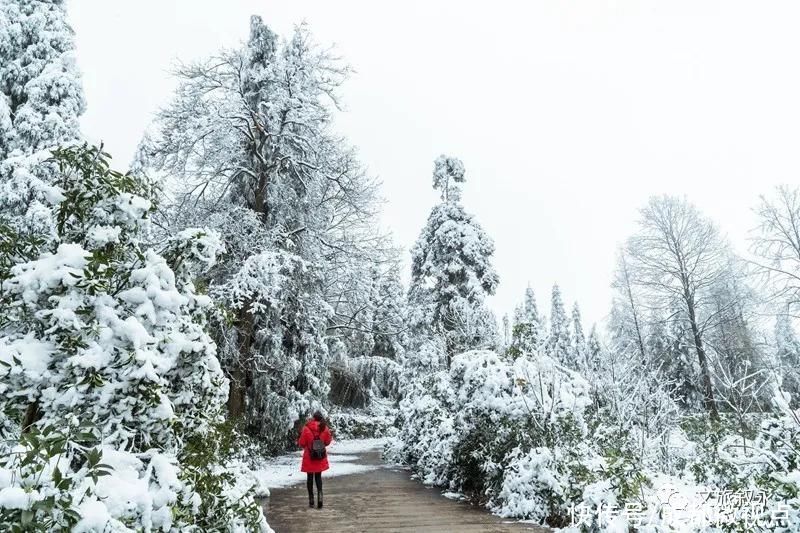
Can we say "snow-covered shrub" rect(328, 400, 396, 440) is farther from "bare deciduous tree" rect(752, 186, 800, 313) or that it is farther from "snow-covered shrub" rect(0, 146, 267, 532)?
"snow-covered shrub" rect(0, 146, 267, 532)

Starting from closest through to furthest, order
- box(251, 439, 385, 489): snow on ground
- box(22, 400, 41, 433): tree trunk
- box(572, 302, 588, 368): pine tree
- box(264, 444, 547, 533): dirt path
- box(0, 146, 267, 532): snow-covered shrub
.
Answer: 1. box(0, 146, 267, 532): snow-covered shrub
2. box(22, 400, 41, 433): tree trunk
3. box(264, 444, 547, 533): dirt path
4. box(251, 439, 385, 489): snow on ground
5. box(572, 302, 588, 368): pine tree

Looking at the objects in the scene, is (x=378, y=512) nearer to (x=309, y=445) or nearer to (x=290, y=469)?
(x=309, y=445)

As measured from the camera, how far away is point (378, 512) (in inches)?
317

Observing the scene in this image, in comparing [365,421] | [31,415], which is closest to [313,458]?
[31,415]

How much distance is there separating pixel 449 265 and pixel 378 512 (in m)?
15.9

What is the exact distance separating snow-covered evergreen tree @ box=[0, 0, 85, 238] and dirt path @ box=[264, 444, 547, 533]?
11836mm

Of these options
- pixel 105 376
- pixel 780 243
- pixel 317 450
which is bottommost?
pixel 317 450

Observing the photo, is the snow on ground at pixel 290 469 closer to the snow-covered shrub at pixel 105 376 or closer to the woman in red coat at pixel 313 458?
the woman in red coat at pixel 313 458

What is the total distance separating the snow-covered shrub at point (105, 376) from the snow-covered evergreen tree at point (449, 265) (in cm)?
1805

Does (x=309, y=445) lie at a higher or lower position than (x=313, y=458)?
higher

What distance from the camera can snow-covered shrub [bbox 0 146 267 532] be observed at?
8.87 feet

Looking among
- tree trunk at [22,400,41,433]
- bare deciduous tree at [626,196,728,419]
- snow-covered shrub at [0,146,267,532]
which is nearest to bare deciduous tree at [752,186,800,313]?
bare deciduous tree at [626,196,728,419]

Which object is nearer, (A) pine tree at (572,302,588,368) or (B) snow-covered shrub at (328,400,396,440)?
(B) snow-covered shrub at (328,400,396,440)

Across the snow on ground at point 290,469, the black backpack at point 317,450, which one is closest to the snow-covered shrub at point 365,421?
Result: the snow on ground at point 290,469
